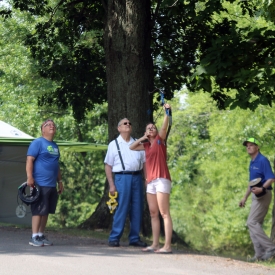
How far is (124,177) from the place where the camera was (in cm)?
1081

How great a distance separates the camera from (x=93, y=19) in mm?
18391

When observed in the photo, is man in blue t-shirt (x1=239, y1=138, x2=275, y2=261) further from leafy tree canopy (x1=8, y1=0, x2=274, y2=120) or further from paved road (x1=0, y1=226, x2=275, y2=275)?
leafy tree canopy (x1=8, y1=0, x2=274, y2=120)

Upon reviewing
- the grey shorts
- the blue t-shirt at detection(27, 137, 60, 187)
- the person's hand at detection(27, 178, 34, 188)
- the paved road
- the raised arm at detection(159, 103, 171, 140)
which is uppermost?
the raised arm at detection(159, 103, 171, 140)

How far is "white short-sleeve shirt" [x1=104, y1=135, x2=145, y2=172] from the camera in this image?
10.8m

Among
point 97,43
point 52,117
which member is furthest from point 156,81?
point 52,117

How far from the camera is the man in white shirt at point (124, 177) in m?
10.8

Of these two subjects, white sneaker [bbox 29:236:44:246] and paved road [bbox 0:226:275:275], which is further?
white sneaker [bbox 29:236:44:246]

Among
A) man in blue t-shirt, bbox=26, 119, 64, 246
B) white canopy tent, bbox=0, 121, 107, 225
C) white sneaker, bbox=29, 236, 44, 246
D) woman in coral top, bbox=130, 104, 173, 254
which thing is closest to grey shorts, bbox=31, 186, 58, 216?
man in blue t-shirt, bbox=26, 119, 64, 246

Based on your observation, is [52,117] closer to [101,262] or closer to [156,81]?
[156,81]

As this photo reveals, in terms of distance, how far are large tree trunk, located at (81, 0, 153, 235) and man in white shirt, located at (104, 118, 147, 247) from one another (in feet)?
9.90

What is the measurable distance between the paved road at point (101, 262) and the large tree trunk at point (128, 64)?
3.63m

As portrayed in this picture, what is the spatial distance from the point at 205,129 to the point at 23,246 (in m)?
32.6

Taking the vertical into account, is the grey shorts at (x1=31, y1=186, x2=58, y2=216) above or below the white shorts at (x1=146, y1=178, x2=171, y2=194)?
below

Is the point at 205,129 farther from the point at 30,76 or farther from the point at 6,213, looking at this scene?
the point at 6,213
